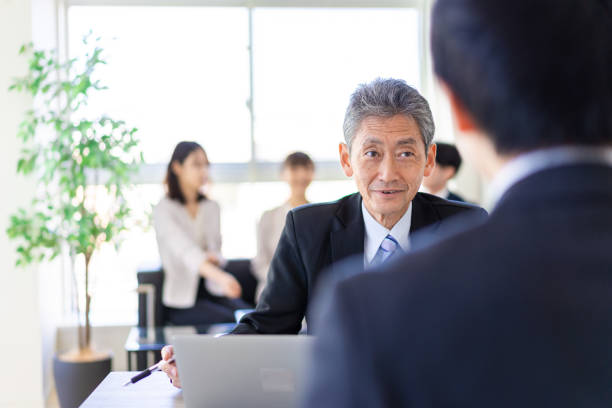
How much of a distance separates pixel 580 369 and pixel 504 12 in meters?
0.29

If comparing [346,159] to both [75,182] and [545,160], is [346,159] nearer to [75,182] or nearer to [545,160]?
[545,160]

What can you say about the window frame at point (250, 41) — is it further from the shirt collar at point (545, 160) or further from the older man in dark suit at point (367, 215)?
the shirt collar at point (545, 160)

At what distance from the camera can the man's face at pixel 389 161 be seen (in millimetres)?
1847

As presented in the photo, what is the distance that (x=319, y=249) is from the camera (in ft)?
6.21

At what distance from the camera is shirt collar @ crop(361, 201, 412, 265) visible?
1.93 meters

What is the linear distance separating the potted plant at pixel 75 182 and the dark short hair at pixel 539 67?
3.61 meters

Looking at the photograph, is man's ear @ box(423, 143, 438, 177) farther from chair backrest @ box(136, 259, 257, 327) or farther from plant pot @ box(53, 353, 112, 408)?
chair backrest @ box(136, 259, 257, 327)

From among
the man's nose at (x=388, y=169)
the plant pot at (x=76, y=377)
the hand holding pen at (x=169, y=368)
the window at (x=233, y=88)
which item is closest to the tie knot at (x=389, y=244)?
the man's nose at (x=388, y=169)

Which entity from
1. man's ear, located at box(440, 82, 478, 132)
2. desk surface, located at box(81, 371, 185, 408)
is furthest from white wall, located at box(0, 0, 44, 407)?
man's ear, located at box(440, 82, 478, 132)

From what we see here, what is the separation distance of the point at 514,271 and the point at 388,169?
4.39 ft

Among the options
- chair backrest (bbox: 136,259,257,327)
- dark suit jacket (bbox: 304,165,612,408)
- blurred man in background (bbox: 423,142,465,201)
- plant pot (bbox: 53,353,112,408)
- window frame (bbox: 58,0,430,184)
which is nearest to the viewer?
dark suit jacket (bbox: 304,165,612,408)

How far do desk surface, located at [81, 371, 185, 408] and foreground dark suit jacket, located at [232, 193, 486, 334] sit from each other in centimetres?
24

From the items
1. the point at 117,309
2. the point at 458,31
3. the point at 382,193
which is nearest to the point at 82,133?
the point at 117,309

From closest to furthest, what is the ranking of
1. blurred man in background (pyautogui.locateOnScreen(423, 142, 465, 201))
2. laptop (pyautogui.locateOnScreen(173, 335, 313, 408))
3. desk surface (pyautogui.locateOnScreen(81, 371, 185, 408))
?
laptop (pyautogui.locateOnScreen(173, 335, 313, 408)) < desk surface (pyautogui.locateOnScreen(81, 371, 185, 408)) < blurred man in background (pyautogui.locateOnScreen(423, 142, 465, 201))
